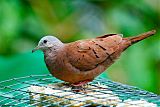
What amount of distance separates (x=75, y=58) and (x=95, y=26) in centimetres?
192

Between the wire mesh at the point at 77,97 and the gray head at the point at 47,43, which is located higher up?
the gray head at the point at 47,43

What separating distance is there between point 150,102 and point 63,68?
1.38 ft

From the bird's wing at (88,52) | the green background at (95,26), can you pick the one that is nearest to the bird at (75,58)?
the bird's wing at (88,52)

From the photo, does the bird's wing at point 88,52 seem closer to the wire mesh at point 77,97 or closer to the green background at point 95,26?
the wire mesh at point 77,97

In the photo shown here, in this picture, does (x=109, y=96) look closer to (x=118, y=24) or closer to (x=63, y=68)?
(x=63, y=68)

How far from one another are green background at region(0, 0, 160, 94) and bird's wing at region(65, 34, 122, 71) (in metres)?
1.03

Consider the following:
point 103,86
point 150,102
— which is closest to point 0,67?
point 103,86

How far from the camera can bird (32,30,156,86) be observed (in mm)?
2900

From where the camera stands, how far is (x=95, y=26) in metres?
4.83

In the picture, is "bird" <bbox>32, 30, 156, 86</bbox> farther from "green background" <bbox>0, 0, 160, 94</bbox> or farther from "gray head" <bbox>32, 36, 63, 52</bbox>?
"green background" <bbox>0, 0, 160, 94</bbox>

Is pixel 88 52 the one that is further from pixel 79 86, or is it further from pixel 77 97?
pixel 77 97

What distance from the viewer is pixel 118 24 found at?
176 inches

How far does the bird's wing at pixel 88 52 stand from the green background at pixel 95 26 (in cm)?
103

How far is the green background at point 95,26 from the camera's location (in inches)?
164
